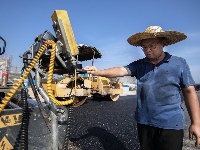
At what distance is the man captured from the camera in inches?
99.3

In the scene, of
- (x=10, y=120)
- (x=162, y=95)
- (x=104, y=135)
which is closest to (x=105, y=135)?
(x=104, y=135)

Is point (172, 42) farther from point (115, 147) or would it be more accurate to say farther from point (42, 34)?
point (115, 147)

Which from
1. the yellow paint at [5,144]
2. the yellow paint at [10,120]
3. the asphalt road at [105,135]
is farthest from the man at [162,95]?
the asphalt road at [105,135]

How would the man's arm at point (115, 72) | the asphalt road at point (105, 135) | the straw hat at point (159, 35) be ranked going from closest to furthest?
the straw hat at point (159, 35)
the man's arm at point (115, 72)
the asphalt road at point (105, 135)

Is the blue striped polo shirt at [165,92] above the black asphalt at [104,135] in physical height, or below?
above

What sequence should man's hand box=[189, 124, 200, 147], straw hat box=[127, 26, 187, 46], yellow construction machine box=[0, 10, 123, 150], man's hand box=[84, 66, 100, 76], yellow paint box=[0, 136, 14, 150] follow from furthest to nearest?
man's hand box=[84, 66, 100, 76] → straw hat box=[127, 26, 187, 46] → man's hand box=[189, 124, 200, 147] → yellow construction machine box=[0, 10, 123, 150] → yellow paint box=[0, 136, 14, 150]

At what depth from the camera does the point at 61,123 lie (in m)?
2.11

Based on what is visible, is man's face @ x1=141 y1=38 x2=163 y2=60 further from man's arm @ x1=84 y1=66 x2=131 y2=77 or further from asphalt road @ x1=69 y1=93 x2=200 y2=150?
asphalt road @ x1=69 y1=93 x2=200 y2=150

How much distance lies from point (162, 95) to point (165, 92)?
48 mm

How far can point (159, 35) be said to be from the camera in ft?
8.56

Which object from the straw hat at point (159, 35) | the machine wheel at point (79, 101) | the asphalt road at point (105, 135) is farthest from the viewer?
the machine wheel at point (79, 101)

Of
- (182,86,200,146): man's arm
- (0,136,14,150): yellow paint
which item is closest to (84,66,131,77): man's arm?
(182,86,200,146): man's arm

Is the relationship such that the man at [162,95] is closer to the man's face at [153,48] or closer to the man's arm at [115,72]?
the man's face at [153,48]

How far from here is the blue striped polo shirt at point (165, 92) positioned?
253cm
